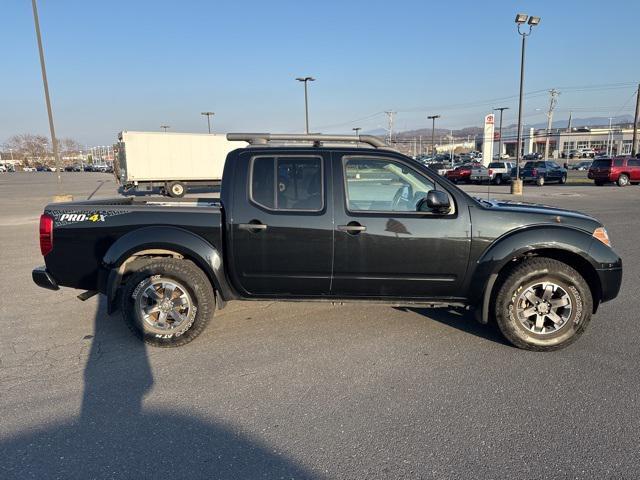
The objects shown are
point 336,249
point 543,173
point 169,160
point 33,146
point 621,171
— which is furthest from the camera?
point 33,146

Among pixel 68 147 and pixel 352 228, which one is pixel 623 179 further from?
pixel 68 147

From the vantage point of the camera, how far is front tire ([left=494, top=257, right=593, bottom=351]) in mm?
3811

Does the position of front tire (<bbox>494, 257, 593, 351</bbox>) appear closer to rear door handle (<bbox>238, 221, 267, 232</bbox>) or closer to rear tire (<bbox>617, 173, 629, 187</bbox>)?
rear door handle (<bbox>238, 221, 267, 232</bbox>)

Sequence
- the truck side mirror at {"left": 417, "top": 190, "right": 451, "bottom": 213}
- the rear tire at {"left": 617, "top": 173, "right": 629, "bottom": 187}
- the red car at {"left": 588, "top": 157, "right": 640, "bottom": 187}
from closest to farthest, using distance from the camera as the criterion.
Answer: the truck side mirror at {"left": 417, "top": 190, "right": 451, "bottom": 213} → the red car at {"left": 588, "top": 157, "right": 640, "bottom": 187} → the rear tire at {"left": 617, "top": 173, "right": 629, "bottom": 187}

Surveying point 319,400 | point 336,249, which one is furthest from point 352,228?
point 319,400

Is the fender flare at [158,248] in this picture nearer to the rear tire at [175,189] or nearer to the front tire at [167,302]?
the front tire at [167,302]

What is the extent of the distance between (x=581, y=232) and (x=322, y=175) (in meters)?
2.44

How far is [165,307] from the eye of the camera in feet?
13.1

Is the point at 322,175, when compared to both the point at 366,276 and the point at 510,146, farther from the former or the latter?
the point at 510,146

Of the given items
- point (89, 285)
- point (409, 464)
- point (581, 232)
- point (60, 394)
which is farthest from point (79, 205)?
point (581, 232)

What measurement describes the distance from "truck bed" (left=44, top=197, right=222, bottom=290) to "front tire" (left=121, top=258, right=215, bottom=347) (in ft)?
0.94

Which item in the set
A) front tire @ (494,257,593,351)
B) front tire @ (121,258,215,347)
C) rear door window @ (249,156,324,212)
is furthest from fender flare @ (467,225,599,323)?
front tire @ (121,258,215,347)

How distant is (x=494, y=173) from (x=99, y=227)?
106 ft

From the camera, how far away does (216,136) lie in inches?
962
